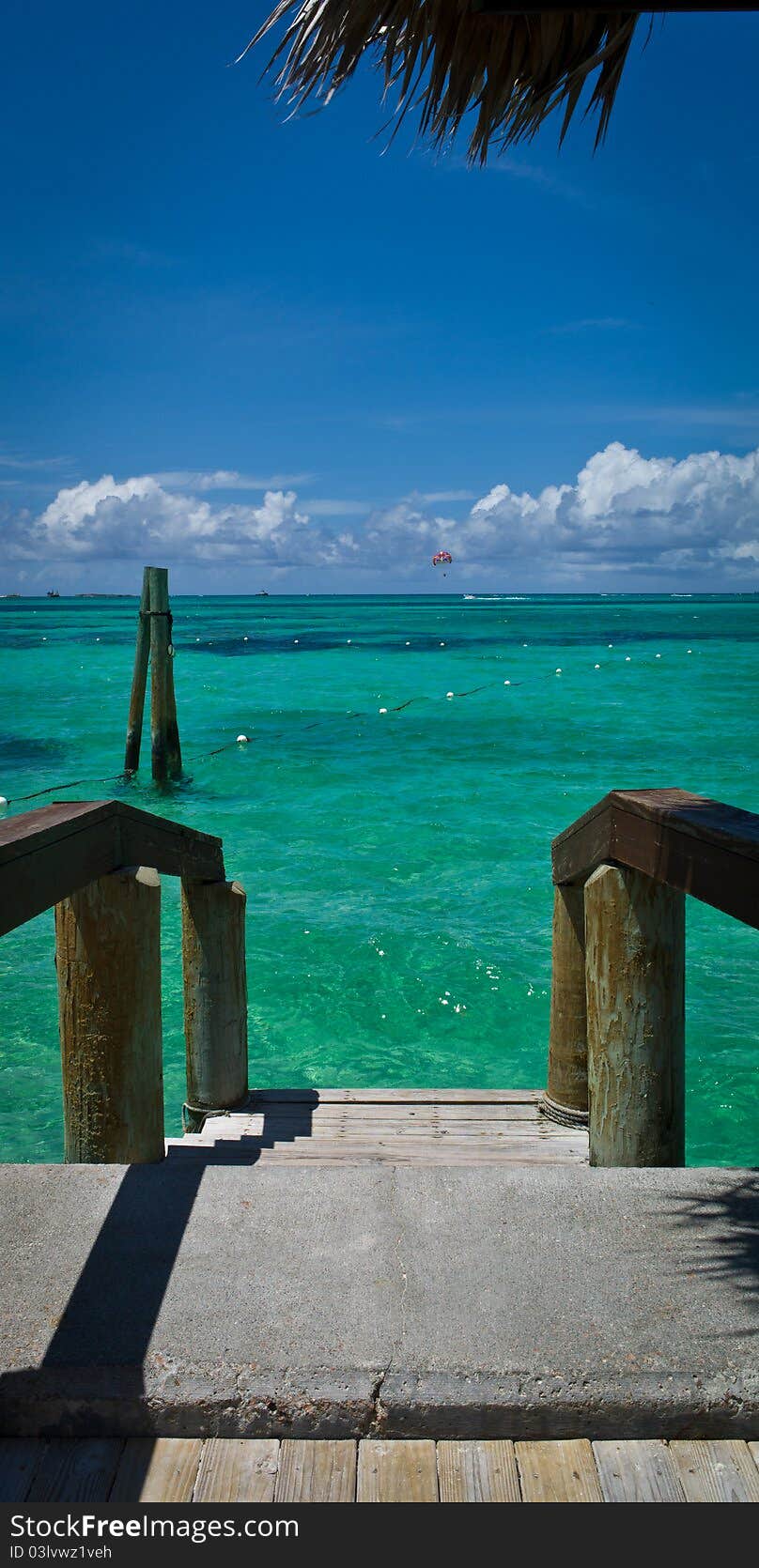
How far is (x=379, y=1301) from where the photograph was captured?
2234mm

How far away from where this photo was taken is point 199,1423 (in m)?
1.96

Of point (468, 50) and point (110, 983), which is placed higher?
point (468, 50)

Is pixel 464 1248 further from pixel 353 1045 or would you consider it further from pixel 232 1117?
pixel 353 1045

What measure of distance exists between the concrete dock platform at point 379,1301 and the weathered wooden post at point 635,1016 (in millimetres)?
254

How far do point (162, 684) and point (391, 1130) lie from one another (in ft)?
38.5

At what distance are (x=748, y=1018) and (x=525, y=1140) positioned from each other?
13.0 ft

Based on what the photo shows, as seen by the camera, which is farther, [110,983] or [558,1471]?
[110,983]

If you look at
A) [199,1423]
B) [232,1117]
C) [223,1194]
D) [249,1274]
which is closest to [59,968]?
[223,1194]

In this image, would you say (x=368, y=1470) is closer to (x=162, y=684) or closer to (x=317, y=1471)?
(x=317, y=1471)

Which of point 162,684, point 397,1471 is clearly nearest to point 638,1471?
point 397,1471

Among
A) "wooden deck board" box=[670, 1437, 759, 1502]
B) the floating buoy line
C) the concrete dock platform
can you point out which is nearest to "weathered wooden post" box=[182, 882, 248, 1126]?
the concrete dock platform

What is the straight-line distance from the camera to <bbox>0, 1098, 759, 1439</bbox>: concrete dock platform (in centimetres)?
197

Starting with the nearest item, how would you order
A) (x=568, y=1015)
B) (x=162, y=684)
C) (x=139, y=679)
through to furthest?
1. (x=568, y=1015)
2. (x=162, y=684)
3. (x=139, y=679)

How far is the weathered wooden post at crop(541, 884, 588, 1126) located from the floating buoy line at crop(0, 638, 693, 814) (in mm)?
11301
